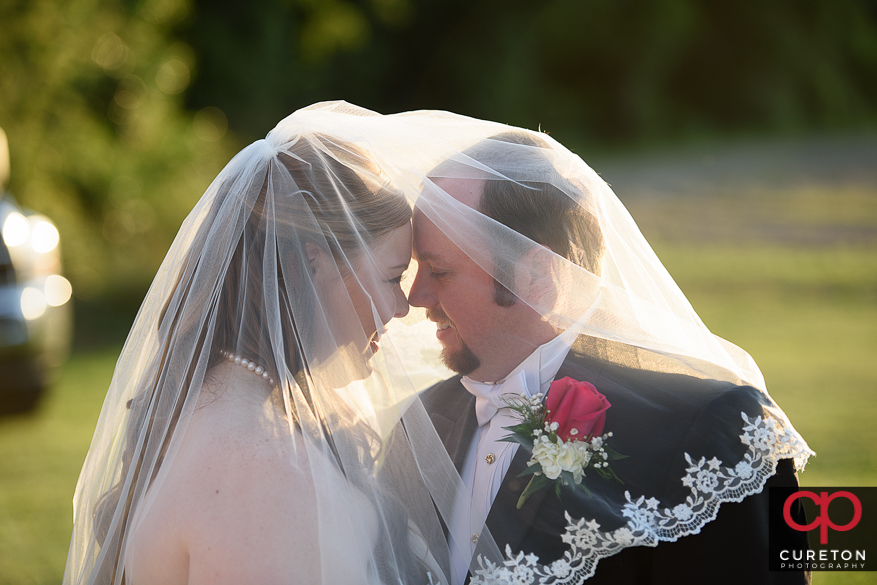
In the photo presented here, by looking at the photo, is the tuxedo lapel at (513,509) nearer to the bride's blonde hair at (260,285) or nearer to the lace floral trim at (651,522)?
the lace floral trim at (651,522)

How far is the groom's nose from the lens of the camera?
7.88ft

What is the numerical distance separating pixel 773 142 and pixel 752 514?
77.6ft

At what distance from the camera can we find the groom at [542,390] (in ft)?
6.45

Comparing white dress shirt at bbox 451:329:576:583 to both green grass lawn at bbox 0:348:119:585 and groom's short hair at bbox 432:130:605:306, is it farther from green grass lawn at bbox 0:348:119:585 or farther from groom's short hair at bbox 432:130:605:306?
green grass lawn at bbox 0:348:119:585

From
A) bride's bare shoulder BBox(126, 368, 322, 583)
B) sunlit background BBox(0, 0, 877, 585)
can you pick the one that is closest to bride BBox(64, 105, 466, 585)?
bride's bare shoulder BBox(126, 368, 322, 583)

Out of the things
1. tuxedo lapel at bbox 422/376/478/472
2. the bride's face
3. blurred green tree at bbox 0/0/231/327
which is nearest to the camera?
the bride's face

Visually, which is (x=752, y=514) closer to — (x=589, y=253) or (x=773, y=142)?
(x=589, y=253)

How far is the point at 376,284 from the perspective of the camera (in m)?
2.19

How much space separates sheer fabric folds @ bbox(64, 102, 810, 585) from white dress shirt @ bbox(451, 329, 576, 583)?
0.16 ft

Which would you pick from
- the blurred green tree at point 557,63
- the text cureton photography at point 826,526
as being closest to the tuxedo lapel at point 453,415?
the text cureton photography at point 826,526

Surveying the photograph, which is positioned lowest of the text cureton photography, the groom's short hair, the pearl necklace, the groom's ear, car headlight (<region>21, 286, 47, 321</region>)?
the text cureton photography

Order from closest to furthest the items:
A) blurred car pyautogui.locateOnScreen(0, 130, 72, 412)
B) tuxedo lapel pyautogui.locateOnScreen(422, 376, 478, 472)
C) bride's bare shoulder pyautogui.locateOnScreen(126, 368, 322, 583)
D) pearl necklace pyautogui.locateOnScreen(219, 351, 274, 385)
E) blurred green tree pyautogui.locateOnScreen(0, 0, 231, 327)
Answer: bride's bare shoulder pyautogui.locateOnScreen(126, 368, 322, 583), pearl necklace pyautogui.locateOnScreen(219, 351, 274, 385), tuxedo lapel pyautogui.locateOnScreen(422, 376, 478, 472), blurred car pyautogui.locateOnScreen(0, 130, 72, 412), blurred green tree pyautogui.locateOnScreen(0, 0, 231, 327)

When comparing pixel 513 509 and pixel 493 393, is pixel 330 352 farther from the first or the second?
pixel 513 509

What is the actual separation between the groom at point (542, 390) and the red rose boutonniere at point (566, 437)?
0.03m
